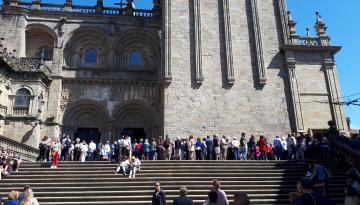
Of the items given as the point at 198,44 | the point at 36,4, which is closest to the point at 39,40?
the point at 36,4

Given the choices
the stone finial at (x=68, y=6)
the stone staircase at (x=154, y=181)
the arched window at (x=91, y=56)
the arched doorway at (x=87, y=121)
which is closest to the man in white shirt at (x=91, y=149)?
the stone staircase at (x=154, y=181)

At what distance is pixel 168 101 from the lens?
22922 millimetres

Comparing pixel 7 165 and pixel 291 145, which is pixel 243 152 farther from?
pixel 7 165

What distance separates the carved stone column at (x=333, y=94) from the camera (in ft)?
77.7

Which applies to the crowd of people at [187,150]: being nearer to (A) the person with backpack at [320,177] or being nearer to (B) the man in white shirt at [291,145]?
(B) the man in white shirt at [291,145]

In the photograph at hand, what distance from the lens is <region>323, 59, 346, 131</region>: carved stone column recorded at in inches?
932

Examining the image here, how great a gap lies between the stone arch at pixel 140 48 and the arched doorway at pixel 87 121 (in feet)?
14.6

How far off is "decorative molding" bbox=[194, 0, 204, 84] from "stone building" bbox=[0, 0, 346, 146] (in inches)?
3.3

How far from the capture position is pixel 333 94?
24250mm

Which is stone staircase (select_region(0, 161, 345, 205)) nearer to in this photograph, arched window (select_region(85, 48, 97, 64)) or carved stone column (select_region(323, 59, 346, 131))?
carved stone column (select_region(323, 59, 346, 131))

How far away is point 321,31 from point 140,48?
14738 millimetres

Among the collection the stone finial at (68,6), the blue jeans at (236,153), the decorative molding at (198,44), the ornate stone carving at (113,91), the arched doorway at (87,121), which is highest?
the stone finial at (68,6)

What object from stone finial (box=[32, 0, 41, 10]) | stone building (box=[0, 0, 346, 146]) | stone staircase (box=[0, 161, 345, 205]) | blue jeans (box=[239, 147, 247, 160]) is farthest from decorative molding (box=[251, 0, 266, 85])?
stone finial (box=[32, 0, 41, 10])

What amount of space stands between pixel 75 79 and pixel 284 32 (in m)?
16.5
